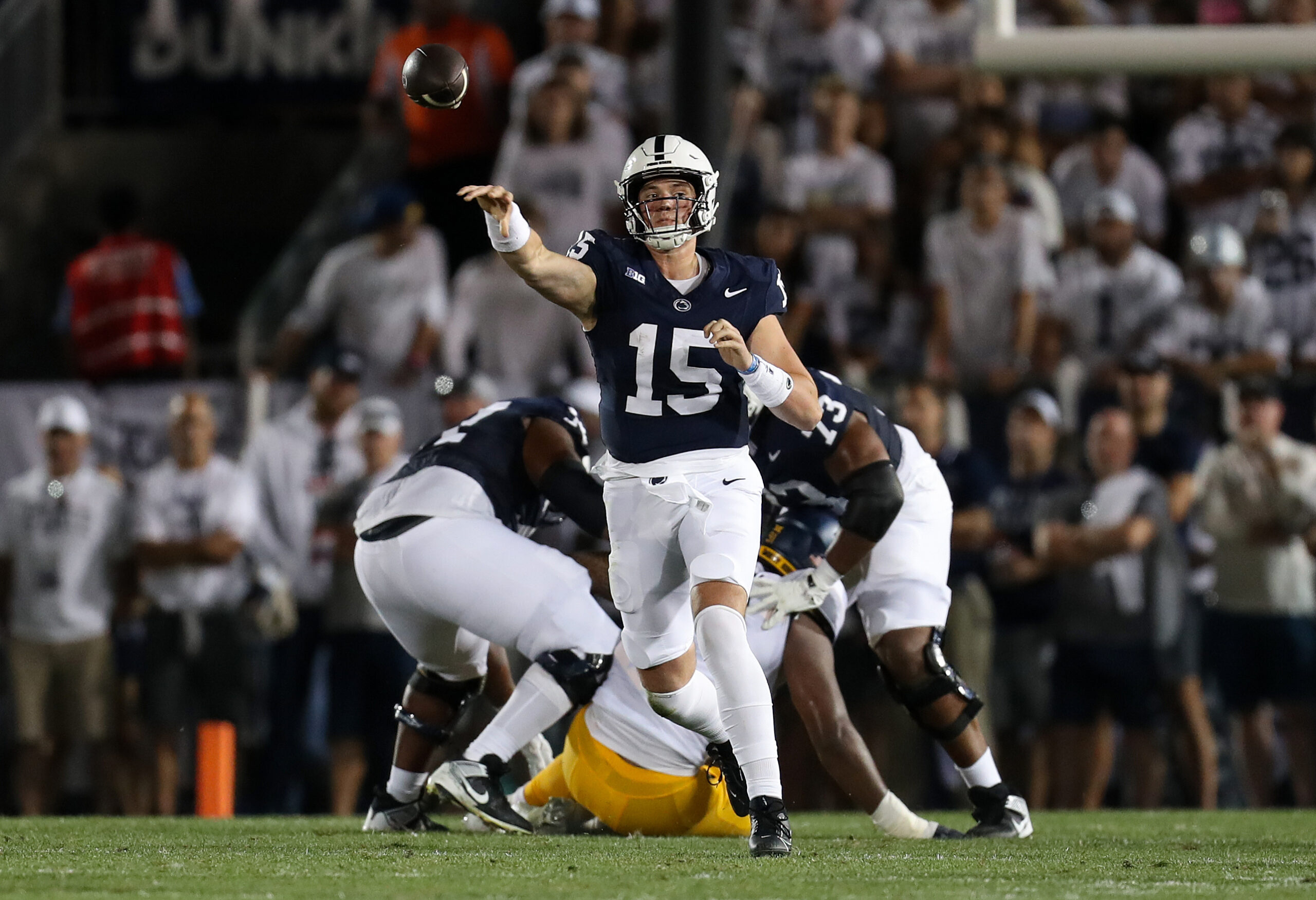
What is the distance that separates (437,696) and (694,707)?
1250 millimetres

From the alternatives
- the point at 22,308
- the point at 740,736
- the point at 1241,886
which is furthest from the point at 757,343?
the point at 22,308

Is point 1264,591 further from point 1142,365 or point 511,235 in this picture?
point 511,235

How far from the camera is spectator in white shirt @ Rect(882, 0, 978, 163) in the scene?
1077 centimetres

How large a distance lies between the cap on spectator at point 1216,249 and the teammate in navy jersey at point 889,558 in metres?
3.09

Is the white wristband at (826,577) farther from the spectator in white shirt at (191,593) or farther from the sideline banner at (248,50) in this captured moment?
the sideline banner at (248,50)

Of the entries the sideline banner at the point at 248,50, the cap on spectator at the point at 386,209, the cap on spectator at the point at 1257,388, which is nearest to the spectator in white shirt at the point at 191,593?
the cap on spectator at the point at 386,209

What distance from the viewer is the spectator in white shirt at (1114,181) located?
33.3 ft

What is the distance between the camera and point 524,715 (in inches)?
241

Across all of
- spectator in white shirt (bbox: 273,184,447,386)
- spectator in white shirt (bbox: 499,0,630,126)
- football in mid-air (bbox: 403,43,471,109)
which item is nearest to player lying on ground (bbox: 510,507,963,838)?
football in mid-air (bbox: 403,43,471,109)

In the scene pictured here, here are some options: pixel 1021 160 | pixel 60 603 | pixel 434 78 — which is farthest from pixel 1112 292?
pixel 60 603

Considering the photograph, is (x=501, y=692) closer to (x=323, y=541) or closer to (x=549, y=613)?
(x=549, y=613)

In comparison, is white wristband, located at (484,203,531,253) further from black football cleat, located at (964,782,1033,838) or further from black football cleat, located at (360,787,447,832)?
black football cleat, located at (964,782,1033,838)

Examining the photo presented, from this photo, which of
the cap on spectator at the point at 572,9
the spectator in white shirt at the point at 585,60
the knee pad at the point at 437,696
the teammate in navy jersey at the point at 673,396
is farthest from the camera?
the cap on spectator at the point at 572,9

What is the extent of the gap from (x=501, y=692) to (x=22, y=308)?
672 cm
